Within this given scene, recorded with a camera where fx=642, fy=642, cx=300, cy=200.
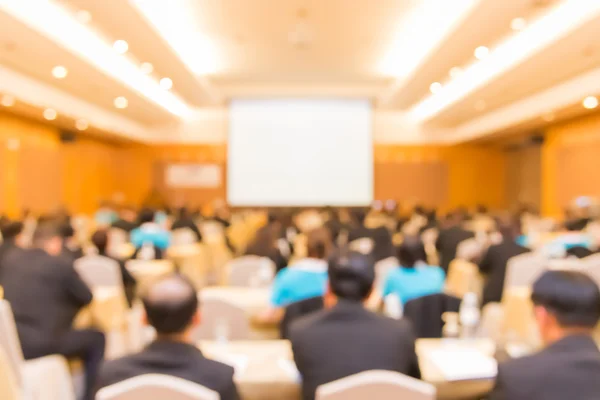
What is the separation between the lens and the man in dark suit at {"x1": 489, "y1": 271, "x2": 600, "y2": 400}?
7.26 ft

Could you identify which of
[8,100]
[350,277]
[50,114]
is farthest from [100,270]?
[50,114]

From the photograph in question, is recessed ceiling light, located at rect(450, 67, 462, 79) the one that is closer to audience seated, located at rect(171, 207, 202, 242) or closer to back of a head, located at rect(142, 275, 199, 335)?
audience seated, located at rect(171, 207, 202, 242)

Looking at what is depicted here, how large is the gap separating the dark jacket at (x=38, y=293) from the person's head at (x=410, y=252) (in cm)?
242

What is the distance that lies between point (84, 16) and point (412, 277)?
671 cm

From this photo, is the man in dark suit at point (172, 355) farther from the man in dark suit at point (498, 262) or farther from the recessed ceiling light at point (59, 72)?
the recessed ceiling light at point (59, 72)

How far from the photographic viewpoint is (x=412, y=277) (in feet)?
15.5

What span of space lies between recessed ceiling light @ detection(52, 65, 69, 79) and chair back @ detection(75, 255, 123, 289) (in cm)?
542

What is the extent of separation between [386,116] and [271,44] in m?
9.48

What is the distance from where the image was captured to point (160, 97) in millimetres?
16875

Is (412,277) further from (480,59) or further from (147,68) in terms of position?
(147,68)

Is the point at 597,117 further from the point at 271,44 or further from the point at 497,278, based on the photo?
the point at 497,278

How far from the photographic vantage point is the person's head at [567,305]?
236cm

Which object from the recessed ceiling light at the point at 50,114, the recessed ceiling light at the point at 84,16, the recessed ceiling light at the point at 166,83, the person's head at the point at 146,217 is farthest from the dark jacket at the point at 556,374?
the recessed ceiling light at the point at 166,83

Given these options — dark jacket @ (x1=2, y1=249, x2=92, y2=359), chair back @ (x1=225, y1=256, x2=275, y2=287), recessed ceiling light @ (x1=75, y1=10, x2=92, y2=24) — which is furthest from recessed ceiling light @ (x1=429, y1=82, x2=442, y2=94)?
dark jacket @ (x1=2, y1=249, x2=92, y2=359)
